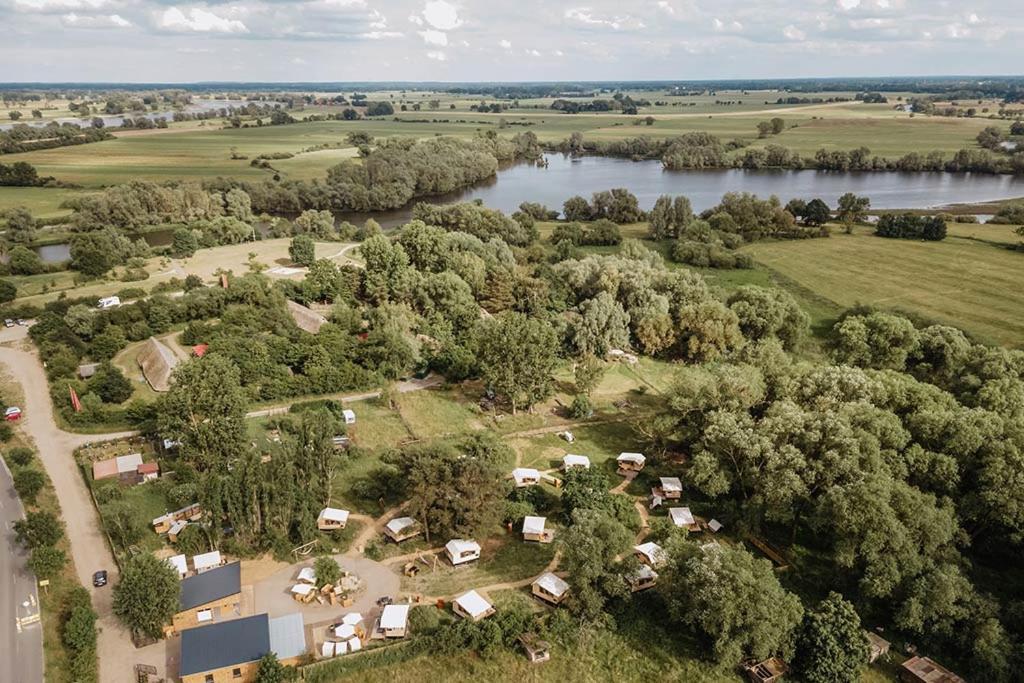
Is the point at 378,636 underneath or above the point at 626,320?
underneath

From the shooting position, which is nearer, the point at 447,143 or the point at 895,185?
the point at 895,185

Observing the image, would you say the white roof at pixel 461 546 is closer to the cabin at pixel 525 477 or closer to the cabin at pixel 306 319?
the cabin at pixel 525 477

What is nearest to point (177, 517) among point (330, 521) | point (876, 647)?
point (330, 521)

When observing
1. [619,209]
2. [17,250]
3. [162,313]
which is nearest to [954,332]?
[619,209]

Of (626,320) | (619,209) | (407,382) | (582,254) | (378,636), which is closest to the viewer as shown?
(378,636)

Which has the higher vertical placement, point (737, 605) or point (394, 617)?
point (737, 605)

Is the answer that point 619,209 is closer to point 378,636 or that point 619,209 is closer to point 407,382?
point 407,382

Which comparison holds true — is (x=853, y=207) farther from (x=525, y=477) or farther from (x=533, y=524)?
(x=533, y=524)
